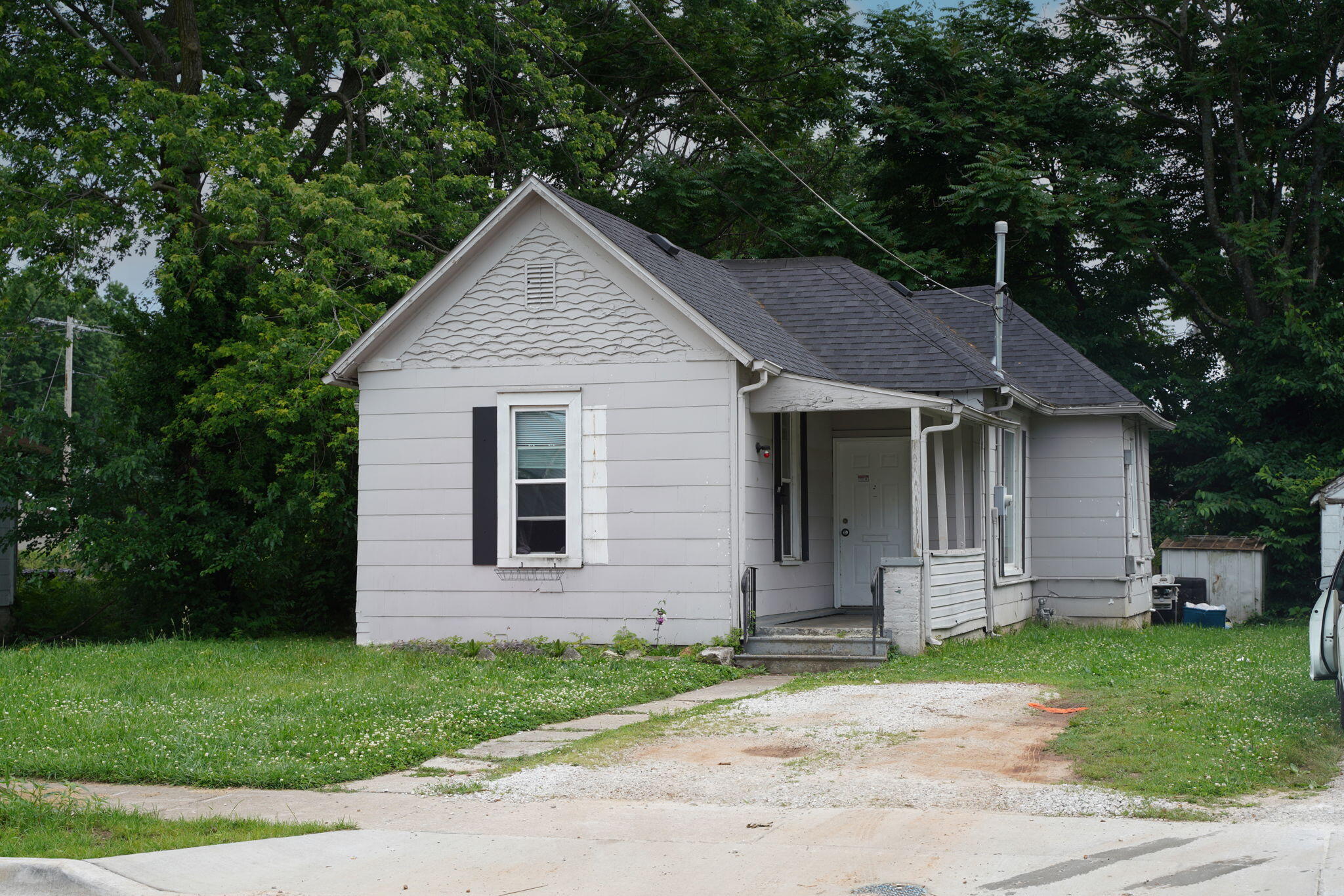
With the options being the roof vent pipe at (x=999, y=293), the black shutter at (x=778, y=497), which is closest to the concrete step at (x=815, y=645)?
the black shutter at (x=778, y=497)

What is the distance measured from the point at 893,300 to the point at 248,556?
33.3 ft

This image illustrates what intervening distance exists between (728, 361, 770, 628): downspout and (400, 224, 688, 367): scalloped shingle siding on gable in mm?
980

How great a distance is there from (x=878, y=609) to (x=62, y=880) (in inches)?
378

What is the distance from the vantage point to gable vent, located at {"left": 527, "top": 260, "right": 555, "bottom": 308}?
15.4m

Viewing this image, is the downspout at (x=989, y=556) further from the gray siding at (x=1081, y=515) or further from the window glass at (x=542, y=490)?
the window glass at (x=542, y=490)

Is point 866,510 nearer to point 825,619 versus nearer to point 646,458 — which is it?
point 825,619

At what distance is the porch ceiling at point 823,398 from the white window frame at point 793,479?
124 centimetres

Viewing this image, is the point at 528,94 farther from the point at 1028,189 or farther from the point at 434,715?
the point at 434,715

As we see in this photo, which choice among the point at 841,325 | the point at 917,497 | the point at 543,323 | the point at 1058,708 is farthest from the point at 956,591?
the point at 543,323

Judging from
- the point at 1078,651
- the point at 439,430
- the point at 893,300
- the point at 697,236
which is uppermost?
the point at 697,236

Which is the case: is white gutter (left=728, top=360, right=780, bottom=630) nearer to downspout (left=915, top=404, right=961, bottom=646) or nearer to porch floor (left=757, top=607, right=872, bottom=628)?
porch floor (left=757, top=607, right=872, bottom=628)

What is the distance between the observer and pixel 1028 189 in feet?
85.5

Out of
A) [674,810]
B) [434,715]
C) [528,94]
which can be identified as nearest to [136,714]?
[434,715]

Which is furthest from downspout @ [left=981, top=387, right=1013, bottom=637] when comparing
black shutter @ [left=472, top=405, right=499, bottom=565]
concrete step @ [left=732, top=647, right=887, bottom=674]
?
black shutter @ [left=472, top=405, right=499, bottom=565]
